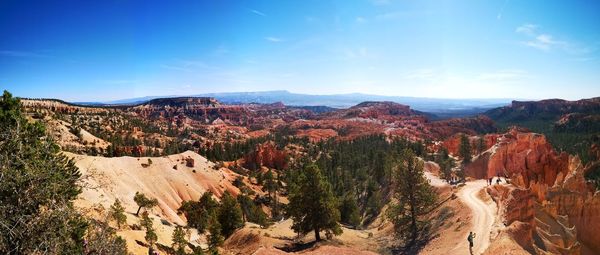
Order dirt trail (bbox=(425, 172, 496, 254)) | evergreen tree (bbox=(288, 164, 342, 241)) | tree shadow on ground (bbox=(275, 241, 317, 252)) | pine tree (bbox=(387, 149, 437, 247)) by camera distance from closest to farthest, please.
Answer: dirt trail (bbox=(425, 172, 496, 254)), tree shadow on ground (bbox=(275, 241, 317, 252)), evergreen tree (bbox=(288, 164, 342, 241)), pine tree (bbox=(387, 149, 437, 247))

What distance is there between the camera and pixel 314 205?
38.3 meters

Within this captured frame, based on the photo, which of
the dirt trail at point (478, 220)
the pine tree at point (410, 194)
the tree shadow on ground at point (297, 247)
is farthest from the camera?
the pine tree at point (410, 194)

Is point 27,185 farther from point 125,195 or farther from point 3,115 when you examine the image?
point 125,195

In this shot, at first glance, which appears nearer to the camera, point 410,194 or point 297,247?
point 297,247

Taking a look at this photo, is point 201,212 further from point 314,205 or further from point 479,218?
point 479,218

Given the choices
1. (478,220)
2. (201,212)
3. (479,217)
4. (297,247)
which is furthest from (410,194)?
(201,212)

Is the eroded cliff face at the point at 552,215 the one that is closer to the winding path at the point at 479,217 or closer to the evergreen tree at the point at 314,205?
the winding path at the point at 479,217

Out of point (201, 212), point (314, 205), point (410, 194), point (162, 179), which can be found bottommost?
point (201, 212)

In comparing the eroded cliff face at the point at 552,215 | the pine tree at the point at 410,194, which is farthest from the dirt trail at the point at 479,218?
the pine tree at the point at 410,194

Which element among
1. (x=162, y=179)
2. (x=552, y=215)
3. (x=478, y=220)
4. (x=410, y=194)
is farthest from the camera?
(x=162, y=179)

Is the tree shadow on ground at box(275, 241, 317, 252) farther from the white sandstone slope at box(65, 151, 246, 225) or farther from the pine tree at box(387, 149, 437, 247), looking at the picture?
the white sandstone slope at box(65, 151, 246, 225)

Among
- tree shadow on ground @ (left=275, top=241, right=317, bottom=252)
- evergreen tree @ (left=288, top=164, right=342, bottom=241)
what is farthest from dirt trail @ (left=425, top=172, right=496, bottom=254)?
tree shadow on ground @ (left=275, top=241, right=317, bottom=252)

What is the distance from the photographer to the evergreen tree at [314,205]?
1497 inches

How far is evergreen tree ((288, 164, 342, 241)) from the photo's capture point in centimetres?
3803
